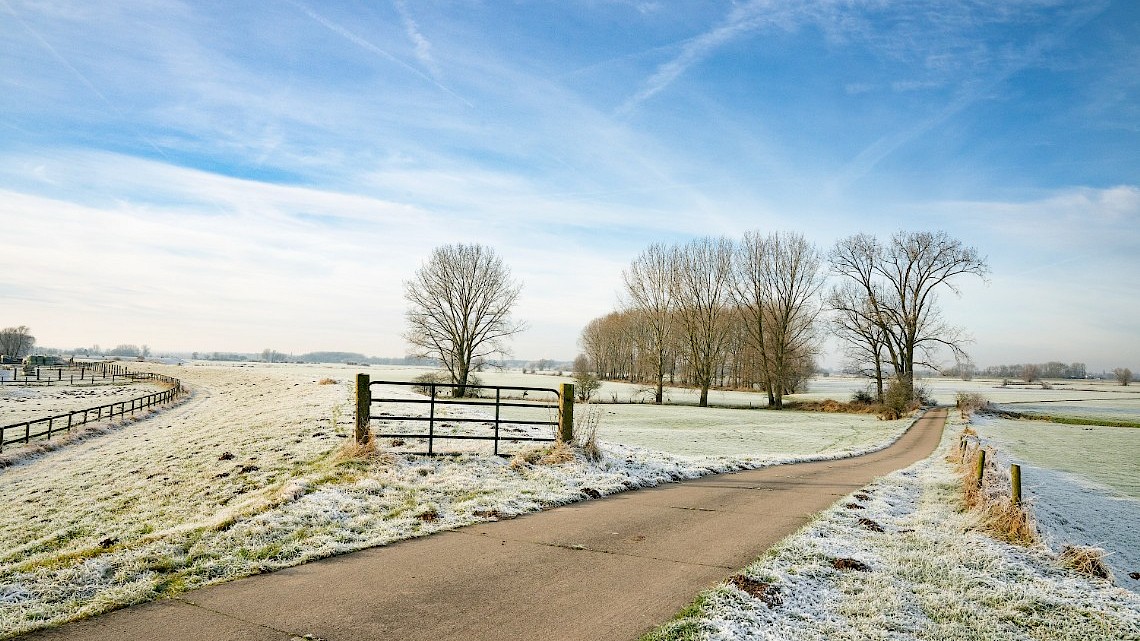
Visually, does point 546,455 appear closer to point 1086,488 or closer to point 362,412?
point 362,412

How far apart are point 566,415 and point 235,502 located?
615 centimetres

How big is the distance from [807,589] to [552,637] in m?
2.76

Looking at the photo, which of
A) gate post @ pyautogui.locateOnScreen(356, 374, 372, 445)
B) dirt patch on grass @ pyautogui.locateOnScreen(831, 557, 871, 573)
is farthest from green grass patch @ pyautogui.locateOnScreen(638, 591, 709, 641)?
gate post @ pyautogui.locateOnScreen(356, 374, 372, 445)

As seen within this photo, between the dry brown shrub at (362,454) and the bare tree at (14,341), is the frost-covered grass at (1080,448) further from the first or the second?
the bare tree at (14,341)

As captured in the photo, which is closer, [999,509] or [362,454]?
[999,509]

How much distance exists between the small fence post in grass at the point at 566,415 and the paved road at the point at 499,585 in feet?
10.7

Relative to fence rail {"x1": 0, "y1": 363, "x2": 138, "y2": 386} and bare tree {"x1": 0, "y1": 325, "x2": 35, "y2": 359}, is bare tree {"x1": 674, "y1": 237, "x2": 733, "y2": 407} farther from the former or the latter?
bare tree {"x1": 0, "y1": 325, "x2": 35, "y2": 359}

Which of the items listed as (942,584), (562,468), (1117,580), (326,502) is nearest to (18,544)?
(326,502)

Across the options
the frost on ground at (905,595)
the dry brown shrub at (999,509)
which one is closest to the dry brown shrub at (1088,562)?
the frost on ground at (905,595)

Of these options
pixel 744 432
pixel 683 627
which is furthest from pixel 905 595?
pixel 744 432

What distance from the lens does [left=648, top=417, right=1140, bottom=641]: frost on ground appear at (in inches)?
200

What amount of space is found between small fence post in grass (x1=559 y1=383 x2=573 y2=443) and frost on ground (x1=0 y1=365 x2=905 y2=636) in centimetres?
83

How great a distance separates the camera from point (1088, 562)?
6.93 m

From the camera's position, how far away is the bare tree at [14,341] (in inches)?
6088
